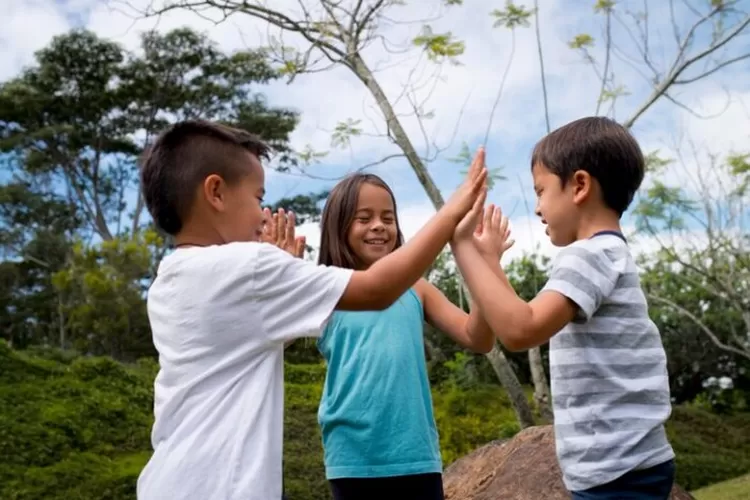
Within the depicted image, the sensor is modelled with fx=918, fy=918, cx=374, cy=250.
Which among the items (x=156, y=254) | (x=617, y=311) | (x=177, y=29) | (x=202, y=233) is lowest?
(x=617, y=311)

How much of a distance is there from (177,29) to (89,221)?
4116mm

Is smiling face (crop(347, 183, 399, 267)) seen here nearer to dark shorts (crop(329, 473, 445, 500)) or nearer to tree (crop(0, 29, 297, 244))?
dark shorts (crop(329, 473, 445, 500))

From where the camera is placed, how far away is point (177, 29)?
16781 mm

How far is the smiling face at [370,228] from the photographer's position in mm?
2172

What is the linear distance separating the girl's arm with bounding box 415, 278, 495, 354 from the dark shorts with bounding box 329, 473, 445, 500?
1.00 feet

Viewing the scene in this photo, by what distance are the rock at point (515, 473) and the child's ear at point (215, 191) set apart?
174 centimetres

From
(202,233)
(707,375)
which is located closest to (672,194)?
(707,375)

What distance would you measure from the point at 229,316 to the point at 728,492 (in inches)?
222

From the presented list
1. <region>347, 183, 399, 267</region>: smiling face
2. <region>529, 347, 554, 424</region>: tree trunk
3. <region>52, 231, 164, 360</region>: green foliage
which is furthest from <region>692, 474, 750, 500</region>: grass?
<region>52, 231, 164, 360</region>: green foliage

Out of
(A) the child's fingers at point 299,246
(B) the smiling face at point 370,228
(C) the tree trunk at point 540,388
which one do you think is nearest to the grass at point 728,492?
(C) the tree trunk at point 540,388

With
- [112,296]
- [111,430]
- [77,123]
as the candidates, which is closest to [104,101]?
[77,123]

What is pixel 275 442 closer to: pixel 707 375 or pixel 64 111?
pixel 707 375

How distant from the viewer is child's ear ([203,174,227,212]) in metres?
1.44

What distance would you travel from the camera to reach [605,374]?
4.78ft
